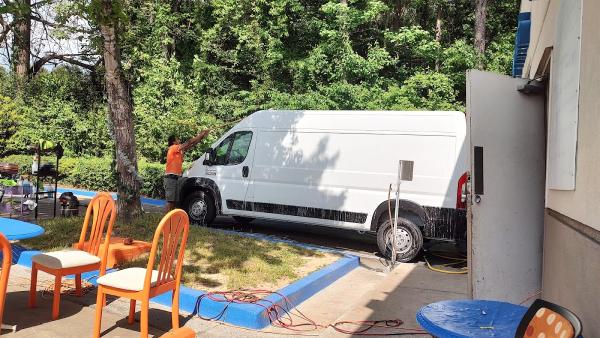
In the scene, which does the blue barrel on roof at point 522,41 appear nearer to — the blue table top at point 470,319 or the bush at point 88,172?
the blue table top at point 470,319

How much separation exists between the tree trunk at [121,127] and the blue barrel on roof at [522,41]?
702 centimetres

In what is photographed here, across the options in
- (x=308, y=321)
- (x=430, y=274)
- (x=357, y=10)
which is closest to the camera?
(x=308, y=321)

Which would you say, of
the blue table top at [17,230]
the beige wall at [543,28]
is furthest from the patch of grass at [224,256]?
the beige wall at [543,28]

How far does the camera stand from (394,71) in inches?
764

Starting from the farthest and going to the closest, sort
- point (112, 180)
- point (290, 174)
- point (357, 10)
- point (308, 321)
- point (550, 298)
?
1. point (357, 10)
2. point (112, 180)
3. point (290, 174)
4. point (308, 321)
5. point (550, 298)

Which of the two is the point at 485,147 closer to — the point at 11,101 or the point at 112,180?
the point at 112,180

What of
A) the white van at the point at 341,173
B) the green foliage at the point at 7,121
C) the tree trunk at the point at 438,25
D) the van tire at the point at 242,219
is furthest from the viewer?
the tree trunk at the point at 438,25

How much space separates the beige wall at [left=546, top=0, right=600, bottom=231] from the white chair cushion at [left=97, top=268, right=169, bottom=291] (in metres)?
3.05

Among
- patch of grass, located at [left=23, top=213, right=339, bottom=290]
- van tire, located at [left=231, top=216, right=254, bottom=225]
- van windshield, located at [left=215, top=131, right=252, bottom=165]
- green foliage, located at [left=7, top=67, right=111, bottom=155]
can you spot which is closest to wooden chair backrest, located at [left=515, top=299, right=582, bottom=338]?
patch of grass, located at [left=23, top=213, right=339, bottom=290]

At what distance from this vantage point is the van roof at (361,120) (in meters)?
8.16

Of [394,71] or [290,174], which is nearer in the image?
[290,174]

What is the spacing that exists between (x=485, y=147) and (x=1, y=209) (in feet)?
29.8

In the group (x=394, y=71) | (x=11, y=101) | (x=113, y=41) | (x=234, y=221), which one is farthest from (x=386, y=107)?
(x=11, y=101)

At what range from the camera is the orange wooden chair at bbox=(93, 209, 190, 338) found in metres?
3.86
